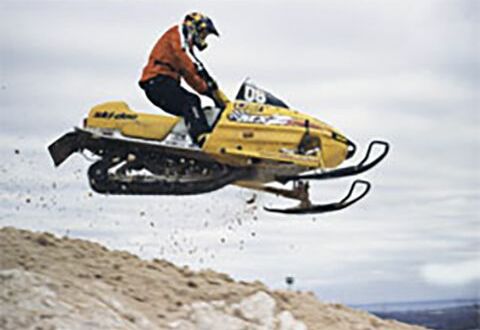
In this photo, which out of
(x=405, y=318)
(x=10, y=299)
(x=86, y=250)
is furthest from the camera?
(x=405, y=318)

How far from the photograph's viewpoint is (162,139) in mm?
→ 8562

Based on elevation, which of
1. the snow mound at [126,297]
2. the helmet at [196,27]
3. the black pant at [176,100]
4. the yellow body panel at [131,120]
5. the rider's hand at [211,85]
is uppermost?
the helmet at [196,27]

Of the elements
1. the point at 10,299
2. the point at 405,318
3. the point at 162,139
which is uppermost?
the point at 162,139

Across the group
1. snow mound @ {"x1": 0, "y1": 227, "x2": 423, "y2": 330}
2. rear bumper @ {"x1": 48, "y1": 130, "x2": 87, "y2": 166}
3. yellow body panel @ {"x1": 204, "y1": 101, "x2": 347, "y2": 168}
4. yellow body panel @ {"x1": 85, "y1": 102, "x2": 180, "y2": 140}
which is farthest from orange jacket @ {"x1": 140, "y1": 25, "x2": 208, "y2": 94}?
snow mound @ {"x1": 0, "y1": 227, "x2": 423, "y2": 330}

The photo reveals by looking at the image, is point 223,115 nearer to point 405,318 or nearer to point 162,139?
point 162,139

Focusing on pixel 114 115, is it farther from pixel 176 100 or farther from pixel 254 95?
pixel 254 95

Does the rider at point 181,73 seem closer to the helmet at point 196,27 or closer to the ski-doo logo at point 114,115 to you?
the helmet at point 196,27

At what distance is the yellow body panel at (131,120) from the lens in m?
8.54

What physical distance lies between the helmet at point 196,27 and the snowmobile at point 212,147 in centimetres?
38

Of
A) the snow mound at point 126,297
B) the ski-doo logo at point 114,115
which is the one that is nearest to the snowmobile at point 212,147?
the ski-doo logo at point 114,115

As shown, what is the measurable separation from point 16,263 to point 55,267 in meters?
0.23

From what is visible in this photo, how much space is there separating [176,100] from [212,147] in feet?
1.24

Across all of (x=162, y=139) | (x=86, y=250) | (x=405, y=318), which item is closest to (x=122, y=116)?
(x=162, y=139)

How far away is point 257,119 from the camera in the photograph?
28.2 ft
